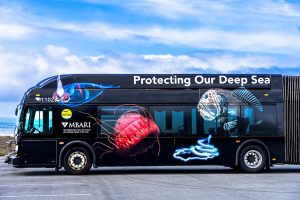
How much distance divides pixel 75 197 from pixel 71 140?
6437 millimetres

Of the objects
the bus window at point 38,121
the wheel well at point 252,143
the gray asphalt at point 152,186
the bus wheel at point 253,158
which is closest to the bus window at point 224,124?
the wheel well at point 252,143

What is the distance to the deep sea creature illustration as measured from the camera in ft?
65.6

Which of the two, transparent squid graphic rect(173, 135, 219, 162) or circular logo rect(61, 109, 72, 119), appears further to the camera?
transparent squid graphic rect(173, 135, 219, 162)

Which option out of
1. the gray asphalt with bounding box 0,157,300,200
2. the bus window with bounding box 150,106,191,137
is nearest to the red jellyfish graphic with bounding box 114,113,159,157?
the bus window with bounding box 150,106,191,137

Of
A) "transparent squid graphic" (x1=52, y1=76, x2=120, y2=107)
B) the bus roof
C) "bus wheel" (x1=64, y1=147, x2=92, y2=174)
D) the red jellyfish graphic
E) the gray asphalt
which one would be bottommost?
the gray asphalt

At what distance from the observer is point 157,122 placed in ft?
65.1

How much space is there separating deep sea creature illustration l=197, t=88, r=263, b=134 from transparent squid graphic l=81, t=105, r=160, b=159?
5.48ft

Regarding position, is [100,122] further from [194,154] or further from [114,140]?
[194,154]

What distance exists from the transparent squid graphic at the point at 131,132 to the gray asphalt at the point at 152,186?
2.63 feet

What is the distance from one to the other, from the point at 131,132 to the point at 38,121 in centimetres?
284

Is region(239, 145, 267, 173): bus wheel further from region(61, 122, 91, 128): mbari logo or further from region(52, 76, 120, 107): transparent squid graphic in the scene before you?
region(61, 122, 91, 128): mbari logo

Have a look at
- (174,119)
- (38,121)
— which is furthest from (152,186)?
(38,121)

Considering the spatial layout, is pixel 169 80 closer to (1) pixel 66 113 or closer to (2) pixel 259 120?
(2) pixel 259 120

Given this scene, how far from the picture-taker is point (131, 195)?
13.3 m
